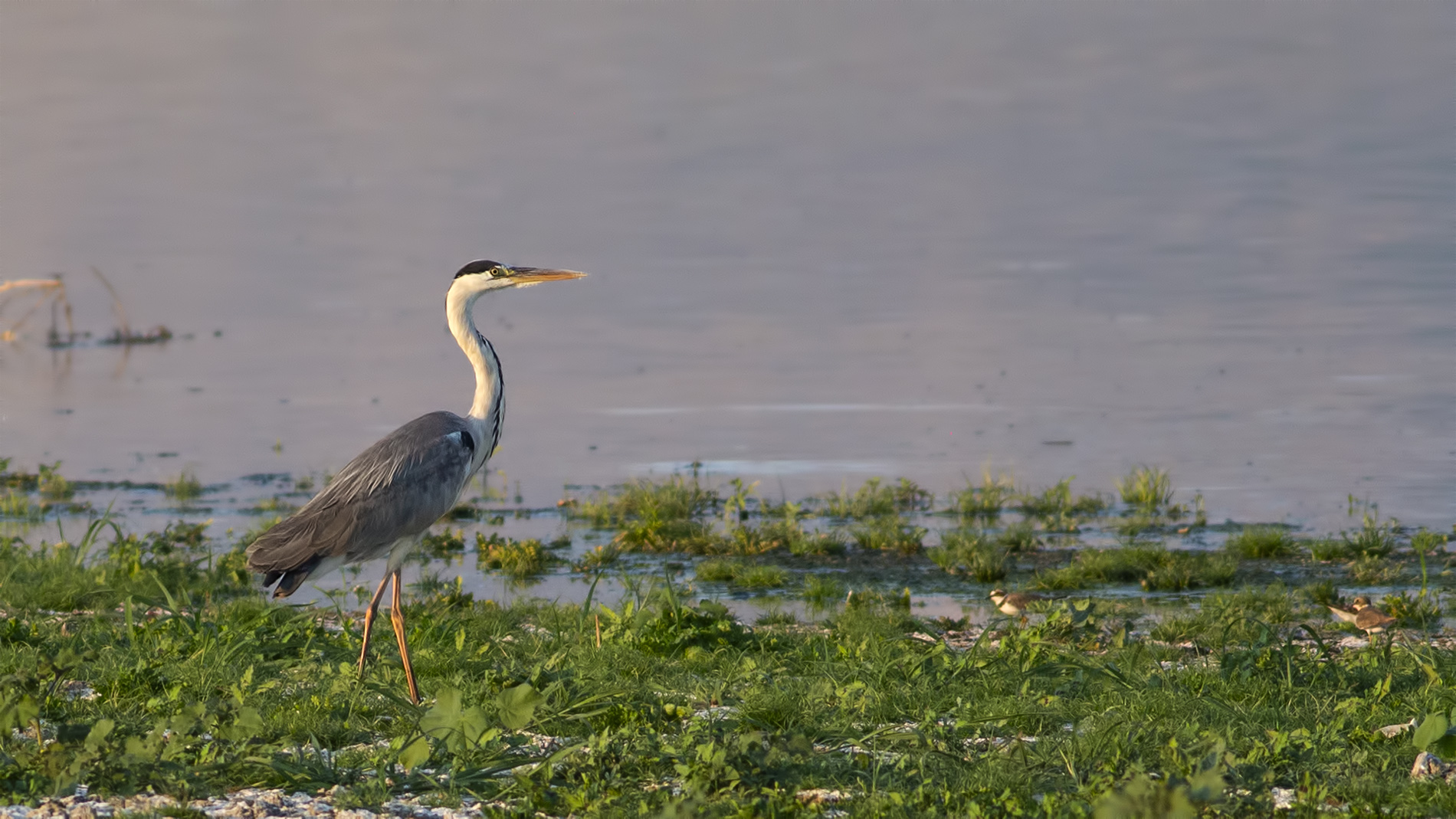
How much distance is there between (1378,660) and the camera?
23.2 feet

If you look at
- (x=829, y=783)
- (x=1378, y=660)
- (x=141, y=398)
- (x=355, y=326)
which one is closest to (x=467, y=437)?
(x=829, y=783)

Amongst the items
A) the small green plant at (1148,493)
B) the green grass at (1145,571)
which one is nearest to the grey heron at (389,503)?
the green grass at (1145,571)

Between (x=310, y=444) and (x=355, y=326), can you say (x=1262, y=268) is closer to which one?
(x=355, y=326)

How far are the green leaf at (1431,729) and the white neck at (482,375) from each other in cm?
476

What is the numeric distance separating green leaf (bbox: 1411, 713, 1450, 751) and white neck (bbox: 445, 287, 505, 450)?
4765mm

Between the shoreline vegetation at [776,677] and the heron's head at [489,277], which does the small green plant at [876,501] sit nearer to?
the shoreline vegetation at [776,677]

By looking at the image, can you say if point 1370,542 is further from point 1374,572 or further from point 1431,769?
point 1431,769

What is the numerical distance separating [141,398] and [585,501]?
7.93m

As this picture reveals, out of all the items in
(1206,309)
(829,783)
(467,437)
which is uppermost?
(1206,309)

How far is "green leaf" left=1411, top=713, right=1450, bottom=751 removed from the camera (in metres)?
5.45

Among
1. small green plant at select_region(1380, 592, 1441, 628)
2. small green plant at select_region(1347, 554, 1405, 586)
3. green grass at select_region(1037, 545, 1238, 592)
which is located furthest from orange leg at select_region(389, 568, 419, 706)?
small green plant at select_region(1347, 554, 1405, 586)

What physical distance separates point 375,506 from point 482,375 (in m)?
1.12

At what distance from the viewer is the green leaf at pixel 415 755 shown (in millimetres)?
5363

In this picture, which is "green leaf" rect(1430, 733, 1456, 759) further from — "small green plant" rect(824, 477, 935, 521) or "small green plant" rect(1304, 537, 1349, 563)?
"small green plant" rect(824, 477, 935, 521)
